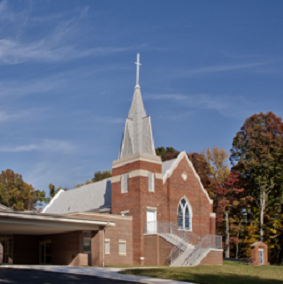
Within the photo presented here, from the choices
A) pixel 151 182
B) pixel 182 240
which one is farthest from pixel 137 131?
pixel 182 240

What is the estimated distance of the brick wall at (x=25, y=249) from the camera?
A: 34.6 metres

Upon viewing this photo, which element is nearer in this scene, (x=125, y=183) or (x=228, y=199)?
(x=125, y=183)

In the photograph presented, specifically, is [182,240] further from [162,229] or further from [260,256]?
[260,256]

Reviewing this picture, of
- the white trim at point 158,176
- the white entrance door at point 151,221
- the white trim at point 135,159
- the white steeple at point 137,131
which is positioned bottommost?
the white entrance door at point 151,221

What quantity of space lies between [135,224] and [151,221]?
1.30m

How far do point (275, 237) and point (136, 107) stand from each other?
69.2 ft

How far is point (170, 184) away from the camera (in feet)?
121

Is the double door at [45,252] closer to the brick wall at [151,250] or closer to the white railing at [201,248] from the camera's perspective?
the brick wall at [151,250]

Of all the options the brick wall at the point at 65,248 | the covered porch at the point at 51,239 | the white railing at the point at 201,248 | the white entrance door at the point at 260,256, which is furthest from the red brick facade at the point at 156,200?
the white entrance door at the point at 260,256

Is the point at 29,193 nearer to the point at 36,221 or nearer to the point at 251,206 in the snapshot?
the point at 251,206

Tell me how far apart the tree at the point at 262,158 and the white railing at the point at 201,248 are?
15.0 m

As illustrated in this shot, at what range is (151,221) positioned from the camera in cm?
3375

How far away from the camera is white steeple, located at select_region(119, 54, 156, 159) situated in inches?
1483

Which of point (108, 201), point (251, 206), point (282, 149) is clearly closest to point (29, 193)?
point (108, 201)
